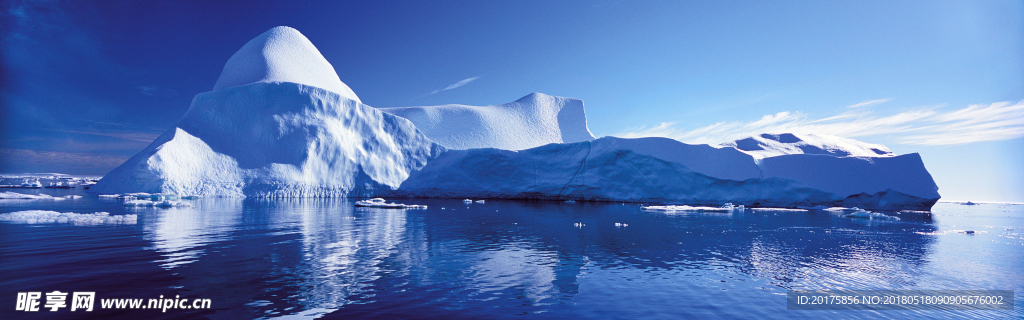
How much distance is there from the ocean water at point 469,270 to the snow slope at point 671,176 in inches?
878

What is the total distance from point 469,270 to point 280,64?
166 feet

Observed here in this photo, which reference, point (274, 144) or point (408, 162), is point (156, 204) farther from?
point (408, 162)

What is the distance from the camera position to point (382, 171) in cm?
4844

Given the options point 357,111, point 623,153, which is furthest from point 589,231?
point 357,111

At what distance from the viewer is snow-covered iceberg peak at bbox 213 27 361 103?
161 ft

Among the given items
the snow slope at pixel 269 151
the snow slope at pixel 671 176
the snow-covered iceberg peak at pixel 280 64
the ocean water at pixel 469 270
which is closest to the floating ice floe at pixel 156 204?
the snow slope at pixel 269 151

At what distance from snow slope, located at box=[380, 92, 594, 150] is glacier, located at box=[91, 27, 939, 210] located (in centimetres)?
1312

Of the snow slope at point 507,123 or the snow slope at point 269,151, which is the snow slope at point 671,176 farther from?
the snow slope at point 507,123

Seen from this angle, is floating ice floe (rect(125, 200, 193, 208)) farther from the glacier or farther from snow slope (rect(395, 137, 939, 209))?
snow slope (rect(395, 137, 939, 209))

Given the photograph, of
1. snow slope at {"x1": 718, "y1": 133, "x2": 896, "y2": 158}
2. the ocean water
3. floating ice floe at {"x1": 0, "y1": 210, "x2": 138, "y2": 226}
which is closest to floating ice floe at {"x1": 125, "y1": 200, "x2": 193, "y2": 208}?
floating ice floe at {"x1": 0, "y1": 210, "x2": 138, "y2": 226}

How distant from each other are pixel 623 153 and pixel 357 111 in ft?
93.0

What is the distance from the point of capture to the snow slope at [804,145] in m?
44.8

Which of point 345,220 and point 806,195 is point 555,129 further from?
point 345,220

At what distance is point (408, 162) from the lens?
51969mm
